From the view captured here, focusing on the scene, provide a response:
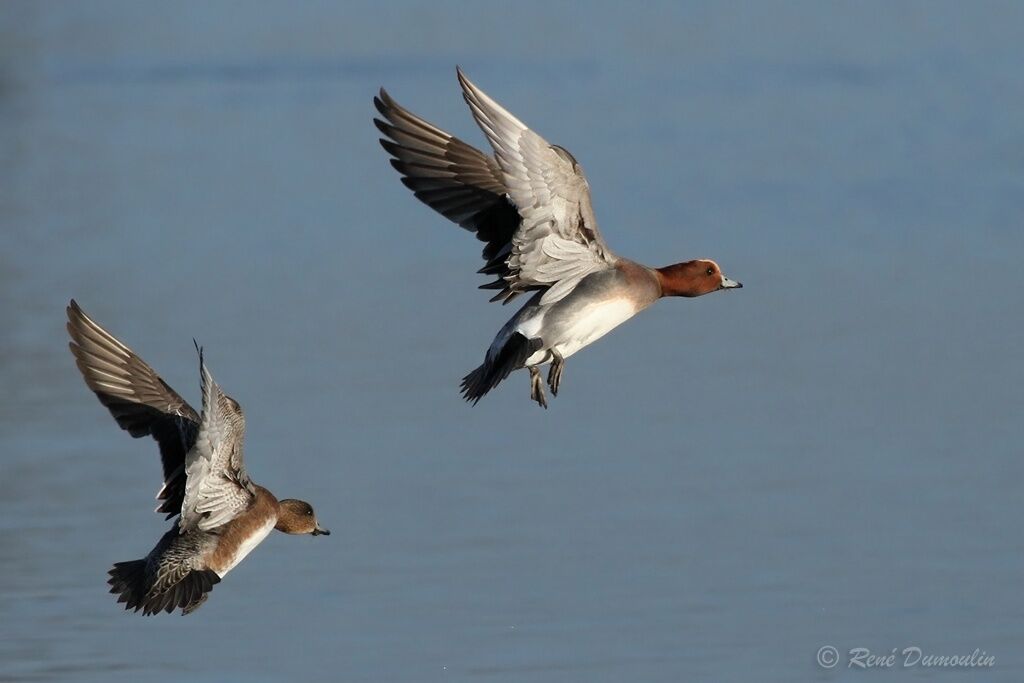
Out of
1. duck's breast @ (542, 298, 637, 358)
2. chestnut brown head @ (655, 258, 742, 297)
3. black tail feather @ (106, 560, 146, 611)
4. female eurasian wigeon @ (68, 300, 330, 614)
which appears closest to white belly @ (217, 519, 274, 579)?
female eurasian wigeon @ (68, 300, 330, 614)

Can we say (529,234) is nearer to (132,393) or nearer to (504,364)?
(504,364)

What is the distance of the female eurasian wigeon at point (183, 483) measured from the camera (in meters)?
8.39

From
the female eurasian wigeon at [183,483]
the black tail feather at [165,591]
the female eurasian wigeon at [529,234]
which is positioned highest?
the female eurasian wigeon at [529,234]

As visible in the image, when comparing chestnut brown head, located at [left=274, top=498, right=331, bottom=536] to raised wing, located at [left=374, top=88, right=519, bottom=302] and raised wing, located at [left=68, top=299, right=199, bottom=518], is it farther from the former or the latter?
raised wing, located at [left=374, top=88, right=519, bottom=302]

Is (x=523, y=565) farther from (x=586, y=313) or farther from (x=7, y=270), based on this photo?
(x=7, y=270)

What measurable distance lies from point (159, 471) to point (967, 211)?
7.60 metres

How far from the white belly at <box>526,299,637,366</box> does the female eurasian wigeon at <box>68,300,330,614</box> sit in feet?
4.33

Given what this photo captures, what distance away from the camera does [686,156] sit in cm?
1850

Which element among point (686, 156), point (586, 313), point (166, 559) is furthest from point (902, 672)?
point (686, 156)

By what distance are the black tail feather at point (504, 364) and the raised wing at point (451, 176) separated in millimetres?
550

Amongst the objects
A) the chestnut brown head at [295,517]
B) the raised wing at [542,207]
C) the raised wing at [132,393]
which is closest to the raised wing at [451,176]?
the raised wing at [542,207]

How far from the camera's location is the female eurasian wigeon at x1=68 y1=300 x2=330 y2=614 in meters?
8.39

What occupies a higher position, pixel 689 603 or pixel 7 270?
pixel 7 270

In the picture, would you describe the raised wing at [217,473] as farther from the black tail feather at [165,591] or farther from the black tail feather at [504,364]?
the black tail feather at [504,364]
